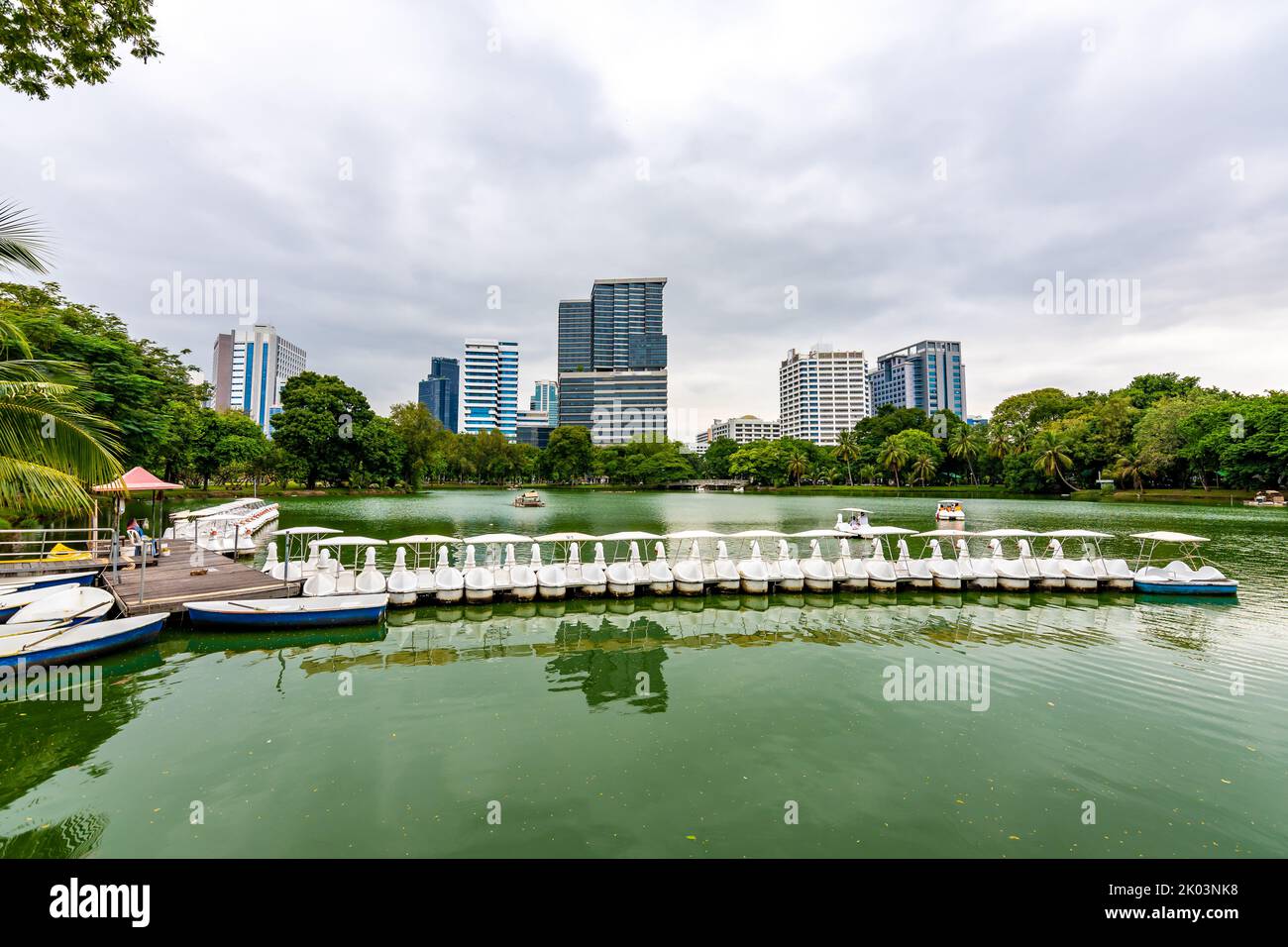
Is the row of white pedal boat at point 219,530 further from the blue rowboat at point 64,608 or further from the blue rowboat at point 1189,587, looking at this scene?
the blue rowboat at point 1189,587

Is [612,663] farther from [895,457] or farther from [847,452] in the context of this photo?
[847,452]

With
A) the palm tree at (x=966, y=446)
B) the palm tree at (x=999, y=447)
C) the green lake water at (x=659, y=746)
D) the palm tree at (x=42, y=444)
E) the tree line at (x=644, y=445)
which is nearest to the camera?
the green lake water at (x=659, y=746)

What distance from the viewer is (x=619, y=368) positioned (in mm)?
190625

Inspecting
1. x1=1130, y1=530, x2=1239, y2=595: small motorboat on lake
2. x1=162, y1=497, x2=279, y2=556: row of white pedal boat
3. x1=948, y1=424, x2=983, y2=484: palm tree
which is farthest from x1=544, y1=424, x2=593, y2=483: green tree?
x1=1130, y1=530, x2=1239, y2=595: small motorboat on lake

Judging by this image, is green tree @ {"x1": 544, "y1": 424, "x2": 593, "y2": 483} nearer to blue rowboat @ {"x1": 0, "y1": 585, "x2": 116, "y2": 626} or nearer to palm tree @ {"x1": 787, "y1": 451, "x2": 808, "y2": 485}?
palm tree @ {"x1": 787, "y1": 451, "x2": 808, "y2": 485}

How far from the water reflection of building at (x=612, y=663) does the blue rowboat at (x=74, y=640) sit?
34.3 ft

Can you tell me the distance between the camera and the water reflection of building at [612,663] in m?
11.6

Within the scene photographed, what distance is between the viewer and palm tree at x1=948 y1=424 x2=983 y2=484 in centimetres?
9575

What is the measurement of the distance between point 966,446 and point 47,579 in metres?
108

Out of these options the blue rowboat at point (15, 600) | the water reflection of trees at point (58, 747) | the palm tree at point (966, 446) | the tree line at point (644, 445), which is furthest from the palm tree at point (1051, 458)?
the blue rowboat at point (15, 600)

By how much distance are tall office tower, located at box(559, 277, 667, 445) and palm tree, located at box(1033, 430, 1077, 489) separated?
10133cm

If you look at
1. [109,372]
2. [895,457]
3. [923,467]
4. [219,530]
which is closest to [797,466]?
[895,457]
